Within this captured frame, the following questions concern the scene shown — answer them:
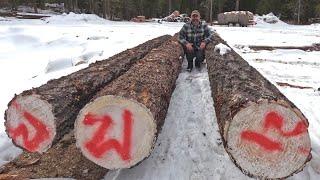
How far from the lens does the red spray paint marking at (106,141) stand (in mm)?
3846

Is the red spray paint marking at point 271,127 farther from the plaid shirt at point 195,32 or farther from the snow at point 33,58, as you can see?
the plaid shirt at point 195,32

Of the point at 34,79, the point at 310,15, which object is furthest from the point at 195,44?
the point at 310,15

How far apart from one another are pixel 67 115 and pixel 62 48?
28.2ft

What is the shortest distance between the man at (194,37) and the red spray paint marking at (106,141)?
5.34 metres

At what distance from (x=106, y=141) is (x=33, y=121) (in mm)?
828

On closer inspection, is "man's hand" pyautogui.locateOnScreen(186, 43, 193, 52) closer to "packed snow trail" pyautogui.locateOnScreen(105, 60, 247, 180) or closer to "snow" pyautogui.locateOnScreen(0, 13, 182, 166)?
"snow" pyautogui.locateOnScreen(0, 13, 182, 166)

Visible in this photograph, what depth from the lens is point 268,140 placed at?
3602 mm

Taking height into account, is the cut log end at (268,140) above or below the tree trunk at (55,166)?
above

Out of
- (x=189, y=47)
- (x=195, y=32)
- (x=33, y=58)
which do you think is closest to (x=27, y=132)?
(x=189, y=47)

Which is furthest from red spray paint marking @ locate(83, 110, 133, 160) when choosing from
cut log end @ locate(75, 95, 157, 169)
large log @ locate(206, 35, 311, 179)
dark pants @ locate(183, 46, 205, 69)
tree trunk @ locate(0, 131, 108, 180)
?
dark pants @ locate(183, 46, 205, 69)

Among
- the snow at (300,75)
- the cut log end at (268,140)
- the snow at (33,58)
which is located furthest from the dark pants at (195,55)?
the cut log end at (268,140)

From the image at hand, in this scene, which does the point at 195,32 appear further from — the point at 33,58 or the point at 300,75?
the point at 33,58

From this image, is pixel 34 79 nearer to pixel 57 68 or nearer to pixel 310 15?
pixel 57 68

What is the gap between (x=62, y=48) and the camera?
12.7 m
